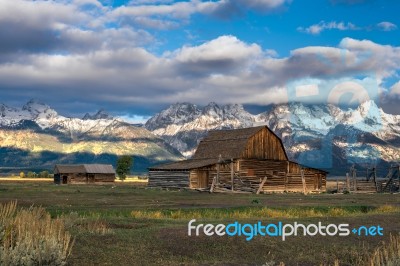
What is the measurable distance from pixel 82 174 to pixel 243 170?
53.5 m

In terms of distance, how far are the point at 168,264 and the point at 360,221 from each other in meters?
11.5

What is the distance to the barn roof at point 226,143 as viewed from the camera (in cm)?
6550

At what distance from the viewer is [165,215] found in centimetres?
2720

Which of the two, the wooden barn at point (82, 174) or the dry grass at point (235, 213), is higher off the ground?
the wooden barn at point (82, 174)

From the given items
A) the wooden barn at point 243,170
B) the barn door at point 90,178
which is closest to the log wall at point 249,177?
the wooden barn at point 243,170

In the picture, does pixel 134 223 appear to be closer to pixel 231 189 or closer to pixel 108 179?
pixel 231 189

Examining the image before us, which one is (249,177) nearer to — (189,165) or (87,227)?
(189,165)

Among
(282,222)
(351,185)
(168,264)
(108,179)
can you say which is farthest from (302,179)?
(108,179)

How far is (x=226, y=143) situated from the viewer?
69.5 m

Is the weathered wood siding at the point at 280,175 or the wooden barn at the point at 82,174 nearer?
the weathered wood siding at the point at 280,175

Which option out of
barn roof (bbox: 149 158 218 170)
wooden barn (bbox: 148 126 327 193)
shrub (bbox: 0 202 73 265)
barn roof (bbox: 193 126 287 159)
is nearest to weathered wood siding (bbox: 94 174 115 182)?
wooden barn (bbox: 148 126 327 193)

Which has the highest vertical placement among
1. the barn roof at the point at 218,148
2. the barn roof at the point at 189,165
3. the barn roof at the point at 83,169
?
the barn roof at the point at 218,148

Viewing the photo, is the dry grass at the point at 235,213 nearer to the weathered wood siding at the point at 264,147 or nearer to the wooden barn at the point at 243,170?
the wooden barn at the point at 243,170

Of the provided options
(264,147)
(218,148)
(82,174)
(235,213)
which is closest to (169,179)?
(218,148)
